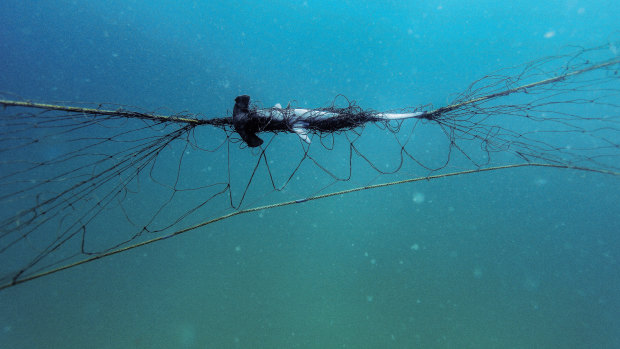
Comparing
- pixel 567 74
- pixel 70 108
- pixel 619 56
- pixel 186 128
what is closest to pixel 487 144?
pixel 567 74

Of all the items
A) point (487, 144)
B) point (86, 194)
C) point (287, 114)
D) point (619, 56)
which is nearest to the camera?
point (619, 56)

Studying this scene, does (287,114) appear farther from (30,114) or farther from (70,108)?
(30,114)

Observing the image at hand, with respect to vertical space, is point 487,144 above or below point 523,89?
below

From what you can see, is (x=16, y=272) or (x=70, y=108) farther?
(x=70, y=108)

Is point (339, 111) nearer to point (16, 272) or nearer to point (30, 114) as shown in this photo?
point (30, 114)

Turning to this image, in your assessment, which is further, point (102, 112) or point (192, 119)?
point (192, 119)

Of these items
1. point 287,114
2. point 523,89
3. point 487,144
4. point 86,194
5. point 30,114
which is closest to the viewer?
point 30,114

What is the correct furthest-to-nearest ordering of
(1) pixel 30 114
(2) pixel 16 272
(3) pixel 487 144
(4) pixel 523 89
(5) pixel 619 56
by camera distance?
(3) pixel 487 144
(4) pixel 523 89
(5) pixel 619 56
(1) pixel 30 114
(2) pixel 16 272

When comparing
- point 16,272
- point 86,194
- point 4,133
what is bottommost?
point 16,272

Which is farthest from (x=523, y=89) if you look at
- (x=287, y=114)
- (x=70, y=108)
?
(x=70, y=108)
